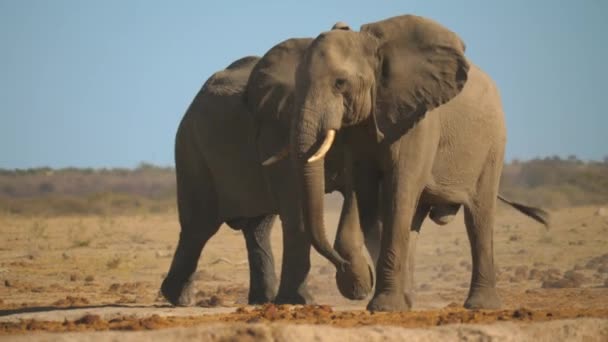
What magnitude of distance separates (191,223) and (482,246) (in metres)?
3.01

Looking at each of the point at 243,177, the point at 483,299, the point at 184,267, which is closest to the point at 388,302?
the point at 483,299

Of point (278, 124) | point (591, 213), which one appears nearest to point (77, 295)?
point (278, 124)

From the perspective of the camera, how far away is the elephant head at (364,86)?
1218 centimetres

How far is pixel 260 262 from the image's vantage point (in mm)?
15625

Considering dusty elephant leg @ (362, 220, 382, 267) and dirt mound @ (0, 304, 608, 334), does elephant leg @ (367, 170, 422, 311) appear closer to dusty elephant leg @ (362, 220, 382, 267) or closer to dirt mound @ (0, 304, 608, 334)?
dirt mound @ (0, 304, 608, 334)

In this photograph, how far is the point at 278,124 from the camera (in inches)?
532

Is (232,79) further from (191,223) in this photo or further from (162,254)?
(162,254)

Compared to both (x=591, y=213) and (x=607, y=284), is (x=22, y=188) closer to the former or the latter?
(x=591, y=213)

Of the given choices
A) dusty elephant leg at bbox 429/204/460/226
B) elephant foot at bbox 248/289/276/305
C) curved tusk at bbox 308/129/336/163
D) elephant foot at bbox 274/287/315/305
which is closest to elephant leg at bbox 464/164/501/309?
dusty elephant leg at bbox 429/204/460/226

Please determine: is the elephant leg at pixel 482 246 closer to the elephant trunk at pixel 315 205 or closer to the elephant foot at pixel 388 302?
the elephant foot at pixel 388 302

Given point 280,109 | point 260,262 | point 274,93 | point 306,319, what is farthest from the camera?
point 260,262

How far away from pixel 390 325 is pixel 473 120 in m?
4.08

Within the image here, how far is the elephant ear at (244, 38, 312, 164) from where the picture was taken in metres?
13.5

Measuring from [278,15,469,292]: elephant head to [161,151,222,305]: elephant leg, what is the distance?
2495 millimetres
